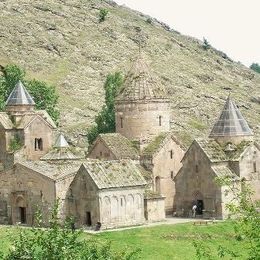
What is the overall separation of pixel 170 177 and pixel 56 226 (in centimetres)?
3300

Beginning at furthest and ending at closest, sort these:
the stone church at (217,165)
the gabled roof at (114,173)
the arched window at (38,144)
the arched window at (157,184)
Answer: the arched window at (38,144) → the arched window at (157,184) → the stone church at (217,165) → the gabled roof at (114,173)

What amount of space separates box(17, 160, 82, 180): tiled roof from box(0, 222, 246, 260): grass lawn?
5330mm

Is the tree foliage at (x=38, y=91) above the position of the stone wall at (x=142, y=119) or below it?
above

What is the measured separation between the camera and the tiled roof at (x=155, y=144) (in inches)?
2223

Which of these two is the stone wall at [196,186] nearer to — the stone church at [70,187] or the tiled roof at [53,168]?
the stone church at [70,187]

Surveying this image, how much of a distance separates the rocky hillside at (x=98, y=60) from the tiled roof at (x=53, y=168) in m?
36.1

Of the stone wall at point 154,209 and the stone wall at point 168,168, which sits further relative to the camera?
the stone wall at point 168,168

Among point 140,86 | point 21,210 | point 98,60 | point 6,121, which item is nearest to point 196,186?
point 140,86

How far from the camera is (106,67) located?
117 metres

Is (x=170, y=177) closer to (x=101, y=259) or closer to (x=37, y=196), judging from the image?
(x=37, y=196)

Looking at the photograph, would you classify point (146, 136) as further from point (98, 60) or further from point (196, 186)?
point (98, 60)

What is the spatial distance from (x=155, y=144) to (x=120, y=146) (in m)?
2.50

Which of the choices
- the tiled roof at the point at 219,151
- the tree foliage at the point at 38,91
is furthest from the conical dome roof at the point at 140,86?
the tree foliage at the point at 38,91

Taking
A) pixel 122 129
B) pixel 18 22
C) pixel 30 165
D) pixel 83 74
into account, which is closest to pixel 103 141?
pixel 122 129
